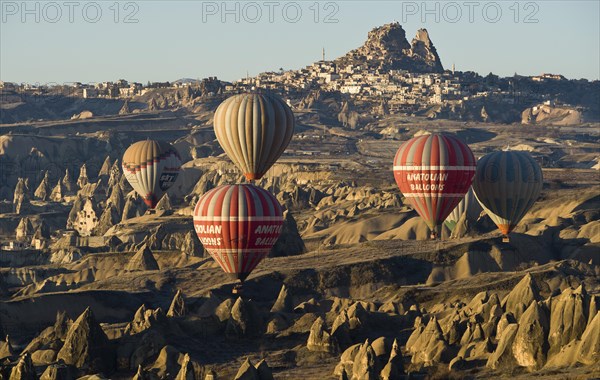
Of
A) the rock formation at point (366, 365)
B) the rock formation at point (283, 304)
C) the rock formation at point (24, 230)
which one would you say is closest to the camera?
the rock formation at point (366, 365)

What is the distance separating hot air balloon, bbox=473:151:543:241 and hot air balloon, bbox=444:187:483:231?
14740 millimetres

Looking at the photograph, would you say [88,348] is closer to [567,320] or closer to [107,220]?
[567,320]

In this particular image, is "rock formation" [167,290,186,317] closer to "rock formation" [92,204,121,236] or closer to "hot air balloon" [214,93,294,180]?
"hot air balloon" [214,93,294,180]

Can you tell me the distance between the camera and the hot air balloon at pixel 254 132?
119 meters

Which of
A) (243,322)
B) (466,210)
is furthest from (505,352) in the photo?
(466,210)

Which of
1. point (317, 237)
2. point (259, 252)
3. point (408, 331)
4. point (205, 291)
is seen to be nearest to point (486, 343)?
point (408, 331)

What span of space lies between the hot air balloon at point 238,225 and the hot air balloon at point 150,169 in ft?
239

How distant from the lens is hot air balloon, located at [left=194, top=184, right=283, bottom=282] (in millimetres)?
93562

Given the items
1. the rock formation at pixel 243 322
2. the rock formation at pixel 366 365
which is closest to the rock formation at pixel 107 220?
the rock formation at pixel 243 322

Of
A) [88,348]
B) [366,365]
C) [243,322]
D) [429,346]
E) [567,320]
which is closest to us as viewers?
[366,365]

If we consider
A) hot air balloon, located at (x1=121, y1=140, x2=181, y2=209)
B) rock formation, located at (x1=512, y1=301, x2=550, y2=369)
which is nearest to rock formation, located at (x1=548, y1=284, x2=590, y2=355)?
rock formation, located at (x1=512, y1=301, x2=550, y2=369)

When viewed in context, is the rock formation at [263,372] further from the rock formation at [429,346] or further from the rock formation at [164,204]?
the rock formation at [164,204]

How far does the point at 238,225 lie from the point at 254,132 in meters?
26.4

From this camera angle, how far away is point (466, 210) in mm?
132125
